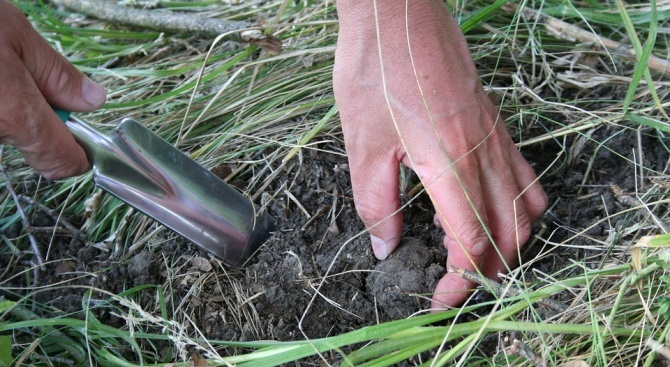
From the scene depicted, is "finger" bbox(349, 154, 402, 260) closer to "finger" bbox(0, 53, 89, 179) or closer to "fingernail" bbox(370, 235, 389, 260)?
"fingernail" bbox(370, 235, 389, 260)

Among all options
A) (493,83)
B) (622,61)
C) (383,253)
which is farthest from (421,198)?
(622,61)

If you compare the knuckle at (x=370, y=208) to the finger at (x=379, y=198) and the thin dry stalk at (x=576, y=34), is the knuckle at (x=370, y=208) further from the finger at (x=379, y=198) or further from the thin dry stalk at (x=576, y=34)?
the thin dry stalk at (x=576, y=34)

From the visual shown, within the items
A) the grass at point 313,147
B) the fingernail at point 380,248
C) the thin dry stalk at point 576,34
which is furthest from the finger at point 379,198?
the thin dry stalk at point 576,34

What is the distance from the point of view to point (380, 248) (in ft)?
4.41

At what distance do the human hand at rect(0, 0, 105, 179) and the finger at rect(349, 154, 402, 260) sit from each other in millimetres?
567

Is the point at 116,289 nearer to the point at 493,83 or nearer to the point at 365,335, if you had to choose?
the point at 365,335

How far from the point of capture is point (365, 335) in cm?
99

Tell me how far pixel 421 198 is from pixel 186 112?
0.60 metres

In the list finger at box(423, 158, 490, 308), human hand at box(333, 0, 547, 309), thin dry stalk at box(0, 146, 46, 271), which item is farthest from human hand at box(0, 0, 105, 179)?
finger at box(423, 158, 490, 308)

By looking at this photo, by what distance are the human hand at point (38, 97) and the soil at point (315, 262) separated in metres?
Result: 0.25

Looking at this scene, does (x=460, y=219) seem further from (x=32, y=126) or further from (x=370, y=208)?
(x=32, y=126)

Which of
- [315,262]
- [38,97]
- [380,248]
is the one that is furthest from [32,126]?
[380,248]

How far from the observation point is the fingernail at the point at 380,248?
1.34 metres

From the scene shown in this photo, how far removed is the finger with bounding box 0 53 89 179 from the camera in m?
1.22
